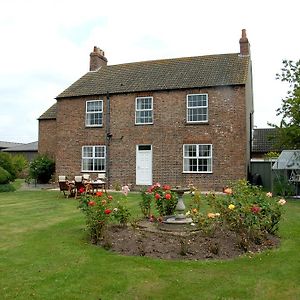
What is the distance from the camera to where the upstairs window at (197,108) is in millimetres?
24062

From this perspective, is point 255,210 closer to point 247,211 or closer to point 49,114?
point 247,211

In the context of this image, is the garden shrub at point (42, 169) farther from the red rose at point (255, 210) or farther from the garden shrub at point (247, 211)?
the red rose at point (255, 210)

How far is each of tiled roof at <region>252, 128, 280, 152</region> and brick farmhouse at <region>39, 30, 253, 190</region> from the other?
563 centimetres

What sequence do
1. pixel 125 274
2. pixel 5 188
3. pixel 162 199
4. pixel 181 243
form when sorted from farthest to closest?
Answer: pixel 5 188, pixel 162 199, pixel 181 243, pixel 125 274

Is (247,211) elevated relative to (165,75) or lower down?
lower down

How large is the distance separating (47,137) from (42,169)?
119 inches

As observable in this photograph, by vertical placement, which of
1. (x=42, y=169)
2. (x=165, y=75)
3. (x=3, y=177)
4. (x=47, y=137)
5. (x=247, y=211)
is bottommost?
(x=247, y=211)

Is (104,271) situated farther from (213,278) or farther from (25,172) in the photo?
(25,172)

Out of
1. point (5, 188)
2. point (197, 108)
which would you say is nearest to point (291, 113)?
point (197, 108)

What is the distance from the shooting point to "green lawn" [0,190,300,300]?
602 cm

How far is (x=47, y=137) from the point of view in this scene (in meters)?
31.4

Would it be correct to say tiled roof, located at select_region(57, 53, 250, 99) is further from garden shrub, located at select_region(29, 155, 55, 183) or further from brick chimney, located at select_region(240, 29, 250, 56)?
garden shrub, located at select_region(29, 155, 55, 183)

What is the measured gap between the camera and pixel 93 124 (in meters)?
26.7

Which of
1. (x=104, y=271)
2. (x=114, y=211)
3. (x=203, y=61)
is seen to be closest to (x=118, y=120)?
(x=203, y=61)
